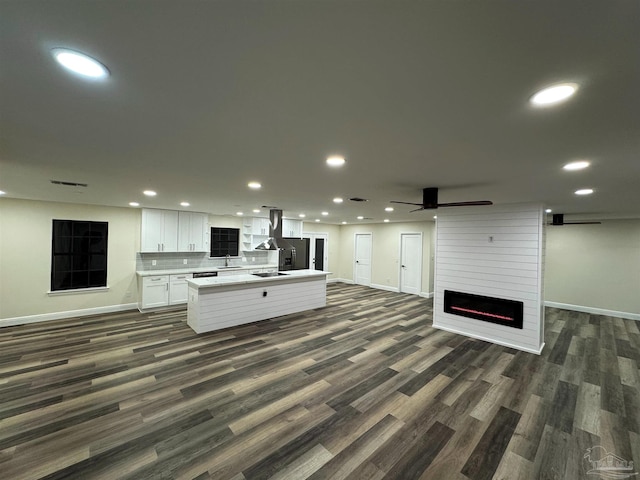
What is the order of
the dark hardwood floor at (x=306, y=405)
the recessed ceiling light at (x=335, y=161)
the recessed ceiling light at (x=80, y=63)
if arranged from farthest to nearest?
the recessed ceiling light at (x=335, y=161)
the dark hardwood floor at (x=306, y=405)
the recessed ceiling light at (x=80, y=63)

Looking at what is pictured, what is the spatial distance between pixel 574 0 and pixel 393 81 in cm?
57

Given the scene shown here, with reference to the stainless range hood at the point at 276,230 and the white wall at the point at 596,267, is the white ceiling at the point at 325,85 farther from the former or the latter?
the white wall at the point at 596,267

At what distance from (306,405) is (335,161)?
2.56 metres

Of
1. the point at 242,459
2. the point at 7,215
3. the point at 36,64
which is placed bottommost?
the point at 242,459

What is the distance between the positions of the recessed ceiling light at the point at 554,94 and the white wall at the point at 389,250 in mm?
7482

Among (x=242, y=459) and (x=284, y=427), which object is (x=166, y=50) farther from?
(x=284, y=427)

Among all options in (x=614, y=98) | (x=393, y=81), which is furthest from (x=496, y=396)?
(x=393, y=81)

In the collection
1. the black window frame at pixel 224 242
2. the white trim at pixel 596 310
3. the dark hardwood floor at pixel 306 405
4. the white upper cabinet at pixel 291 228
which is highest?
the white upper cabinet at pixel 291 228

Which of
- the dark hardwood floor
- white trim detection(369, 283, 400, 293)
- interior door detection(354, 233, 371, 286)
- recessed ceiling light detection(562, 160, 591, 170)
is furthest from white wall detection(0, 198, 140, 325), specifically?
recessed ceiling light detection(562, 160, 591, 170)

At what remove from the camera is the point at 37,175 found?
9.99 ft

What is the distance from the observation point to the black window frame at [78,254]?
5637mm

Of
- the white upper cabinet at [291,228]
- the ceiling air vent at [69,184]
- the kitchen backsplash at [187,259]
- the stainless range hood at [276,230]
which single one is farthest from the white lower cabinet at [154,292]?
the white upper cabinet at [291,228]

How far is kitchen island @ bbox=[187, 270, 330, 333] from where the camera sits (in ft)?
16.1

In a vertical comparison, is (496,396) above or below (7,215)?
below
